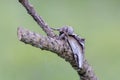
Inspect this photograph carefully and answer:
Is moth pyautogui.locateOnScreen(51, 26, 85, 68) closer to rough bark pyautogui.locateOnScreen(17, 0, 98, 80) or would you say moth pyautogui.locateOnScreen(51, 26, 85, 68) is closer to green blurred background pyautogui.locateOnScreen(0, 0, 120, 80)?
rough bark pyautogui.locateOnScreen(17, 0, 98, 80)

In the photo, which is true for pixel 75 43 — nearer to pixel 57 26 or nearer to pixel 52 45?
pixel 52 45

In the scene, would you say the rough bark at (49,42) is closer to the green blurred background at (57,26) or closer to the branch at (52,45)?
the branch at (52,45)

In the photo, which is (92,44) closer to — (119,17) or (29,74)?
(119,17)

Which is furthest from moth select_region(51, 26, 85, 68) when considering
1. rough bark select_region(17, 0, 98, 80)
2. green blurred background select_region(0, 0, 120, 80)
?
green blurred background select_region(0, 0, 120, 80)

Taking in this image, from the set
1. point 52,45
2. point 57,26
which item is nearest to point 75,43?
point 52,45

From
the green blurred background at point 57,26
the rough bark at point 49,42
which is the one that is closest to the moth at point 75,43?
the rough bark at point 49,42

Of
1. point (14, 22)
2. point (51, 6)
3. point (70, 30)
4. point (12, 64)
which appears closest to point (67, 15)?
point (51, 6)
